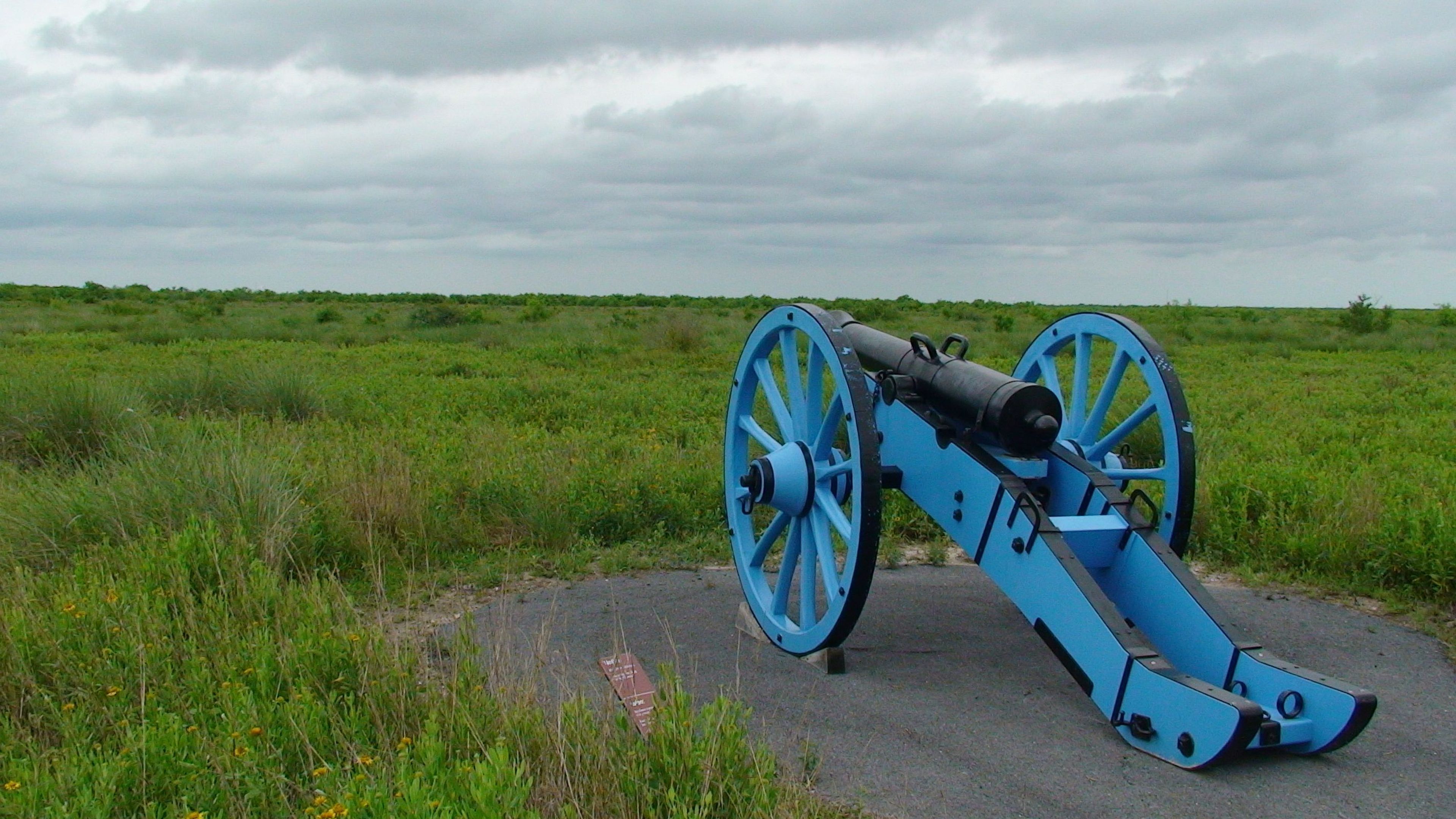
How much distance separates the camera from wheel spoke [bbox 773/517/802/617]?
4.64m

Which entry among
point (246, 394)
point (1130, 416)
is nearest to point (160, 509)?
point (1130, 416)

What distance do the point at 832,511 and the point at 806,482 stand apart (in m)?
0.20

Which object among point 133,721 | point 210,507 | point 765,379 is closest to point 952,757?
point 765,379

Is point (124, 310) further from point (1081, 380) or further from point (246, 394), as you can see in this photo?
point (1081, 380)

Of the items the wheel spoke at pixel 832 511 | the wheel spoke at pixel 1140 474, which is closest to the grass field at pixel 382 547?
the wheel spoke at pixel 832 511

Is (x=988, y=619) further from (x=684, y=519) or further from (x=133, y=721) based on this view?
(x=133, y=721)

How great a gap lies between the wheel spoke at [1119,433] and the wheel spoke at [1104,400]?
6 cm

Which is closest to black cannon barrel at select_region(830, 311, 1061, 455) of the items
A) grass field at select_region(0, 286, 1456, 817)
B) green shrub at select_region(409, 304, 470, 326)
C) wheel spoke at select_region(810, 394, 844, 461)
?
wheel spoke at select_region(810, 394, 844, 461)

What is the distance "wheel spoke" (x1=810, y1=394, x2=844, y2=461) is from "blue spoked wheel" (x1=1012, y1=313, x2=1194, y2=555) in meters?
0.89

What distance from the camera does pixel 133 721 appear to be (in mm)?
3279

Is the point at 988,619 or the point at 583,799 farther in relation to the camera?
the point at 988,619

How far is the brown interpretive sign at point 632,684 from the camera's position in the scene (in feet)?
11.6

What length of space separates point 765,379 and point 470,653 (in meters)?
2.06

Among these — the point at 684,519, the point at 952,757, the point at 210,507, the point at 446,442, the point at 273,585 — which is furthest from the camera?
the point at 446,442
